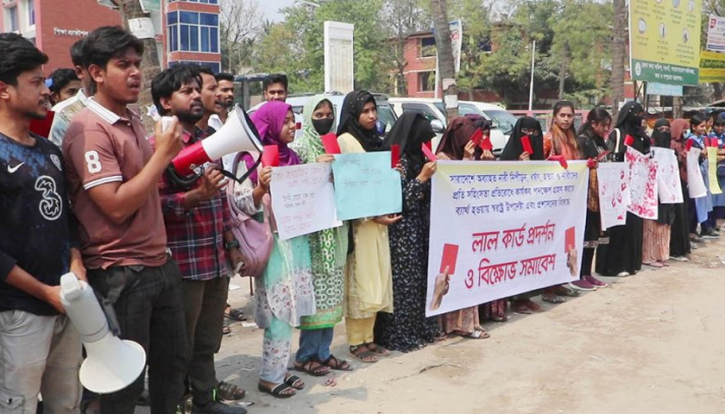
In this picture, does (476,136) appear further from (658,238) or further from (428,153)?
(658,238)

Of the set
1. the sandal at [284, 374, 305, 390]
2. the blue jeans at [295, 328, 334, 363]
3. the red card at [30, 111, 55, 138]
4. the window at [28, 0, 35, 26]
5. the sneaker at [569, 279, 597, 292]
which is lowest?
the sneaker at [569, 279, 597, 292]

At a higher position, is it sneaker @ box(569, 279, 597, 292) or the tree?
the tree

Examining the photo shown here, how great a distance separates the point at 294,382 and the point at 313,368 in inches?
10.2

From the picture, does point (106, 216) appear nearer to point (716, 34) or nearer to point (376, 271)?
point (376, 271)

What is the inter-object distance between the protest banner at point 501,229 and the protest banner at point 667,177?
1.82m

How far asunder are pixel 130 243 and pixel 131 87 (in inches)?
23.9

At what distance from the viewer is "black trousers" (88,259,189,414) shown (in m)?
2.56

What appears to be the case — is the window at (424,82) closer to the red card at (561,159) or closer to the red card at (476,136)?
the red card at (561,159)

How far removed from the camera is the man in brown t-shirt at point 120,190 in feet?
7.94

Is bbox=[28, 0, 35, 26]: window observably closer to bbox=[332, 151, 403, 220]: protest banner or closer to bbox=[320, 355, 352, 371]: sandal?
bbox=[332, 151, 403, 220]: protest banner

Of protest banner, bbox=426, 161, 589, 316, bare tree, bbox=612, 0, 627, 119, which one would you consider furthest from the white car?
protest banner, bbox=426, 161, 589, 316

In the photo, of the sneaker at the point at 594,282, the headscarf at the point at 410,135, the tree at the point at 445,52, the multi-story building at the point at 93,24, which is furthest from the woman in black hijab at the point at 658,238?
the multi-story building at the point at 93,24

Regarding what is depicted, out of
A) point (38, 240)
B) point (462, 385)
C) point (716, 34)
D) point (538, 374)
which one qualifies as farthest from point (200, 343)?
point (716, 34)

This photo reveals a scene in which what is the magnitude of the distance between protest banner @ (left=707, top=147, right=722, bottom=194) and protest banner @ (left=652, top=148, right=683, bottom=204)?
167 centimetres
